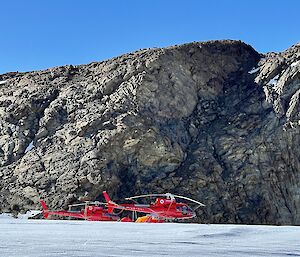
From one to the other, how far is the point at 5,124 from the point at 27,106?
2.61 m

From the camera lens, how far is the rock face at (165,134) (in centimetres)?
3186

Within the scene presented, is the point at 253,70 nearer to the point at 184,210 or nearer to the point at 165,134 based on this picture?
the point at 165,134

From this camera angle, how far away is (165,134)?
3475 centimetres

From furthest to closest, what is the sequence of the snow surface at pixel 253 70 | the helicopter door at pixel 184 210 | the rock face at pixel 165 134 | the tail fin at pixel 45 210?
the snow surface at pixel 253 70 < the rock face at pixel 165 134 < the tail fin at pixel 45 210 < the helicopter door at pixel 184 210

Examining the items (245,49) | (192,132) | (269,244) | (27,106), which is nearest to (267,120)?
(192,132)

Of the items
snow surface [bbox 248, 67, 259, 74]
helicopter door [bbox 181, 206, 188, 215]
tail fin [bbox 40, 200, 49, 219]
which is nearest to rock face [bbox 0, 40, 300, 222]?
snow surface [bbox 248, 67, 259, 74]

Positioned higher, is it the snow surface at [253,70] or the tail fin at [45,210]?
the snow surface at [253,70]

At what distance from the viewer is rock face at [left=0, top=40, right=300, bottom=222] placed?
3186 cm

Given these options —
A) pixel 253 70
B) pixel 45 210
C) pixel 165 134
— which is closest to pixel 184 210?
pixel 45 210

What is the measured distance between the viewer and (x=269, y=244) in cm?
471

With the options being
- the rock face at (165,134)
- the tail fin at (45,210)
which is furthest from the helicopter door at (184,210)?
the tail fin at (45,210)

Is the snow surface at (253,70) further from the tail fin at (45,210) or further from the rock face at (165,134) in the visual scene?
the tail fin at (45,210)

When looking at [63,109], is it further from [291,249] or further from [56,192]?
[291,249]

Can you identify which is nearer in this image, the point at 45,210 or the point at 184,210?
the point at 184,210
